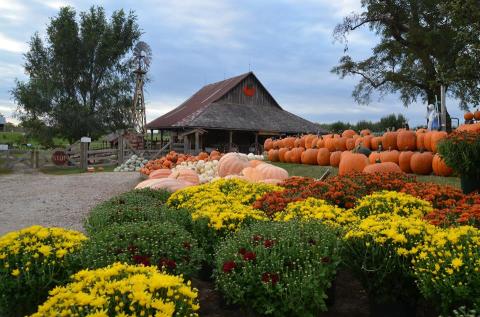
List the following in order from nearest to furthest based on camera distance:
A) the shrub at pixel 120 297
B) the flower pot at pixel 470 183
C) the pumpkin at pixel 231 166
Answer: the shrub at pixel 120 297
the flower pot at pixel 470 183
the pumpkin at pixel 231 166

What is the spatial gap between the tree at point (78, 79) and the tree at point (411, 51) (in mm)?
20626

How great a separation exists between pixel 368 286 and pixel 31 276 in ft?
10.2

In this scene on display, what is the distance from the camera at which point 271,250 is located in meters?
3.93

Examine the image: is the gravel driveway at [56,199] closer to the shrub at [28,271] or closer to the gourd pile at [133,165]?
the gourd pile at [133,165]

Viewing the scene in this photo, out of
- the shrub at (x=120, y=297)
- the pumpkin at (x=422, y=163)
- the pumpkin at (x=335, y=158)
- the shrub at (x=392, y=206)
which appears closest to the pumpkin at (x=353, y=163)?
the pumpkin at (x=422, y=163)

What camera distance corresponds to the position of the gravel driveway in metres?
9.93

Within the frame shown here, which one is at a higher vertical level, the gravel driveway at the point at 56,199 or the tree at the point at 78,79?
the tree at the point at 78,79

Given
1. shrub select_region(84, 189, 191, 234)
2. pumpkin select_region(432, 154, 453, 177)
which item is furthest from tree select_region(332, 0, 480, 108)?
shrub select_region(84, 189, 191, 234)

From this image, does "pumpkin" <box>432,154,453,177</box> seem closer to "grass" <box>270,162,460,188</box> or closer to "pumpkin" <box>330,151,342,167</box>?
"grass" <box>270,162,460,188</box>

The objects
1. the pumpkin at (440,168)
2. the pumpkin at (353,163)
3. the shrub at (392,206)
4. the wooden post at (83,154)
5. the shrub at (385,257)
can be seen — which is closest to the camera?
the shrub at (385,257)

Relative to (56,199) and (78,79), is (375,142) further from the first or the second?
(78,79)

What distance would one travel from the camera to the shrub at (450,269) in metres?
3.37

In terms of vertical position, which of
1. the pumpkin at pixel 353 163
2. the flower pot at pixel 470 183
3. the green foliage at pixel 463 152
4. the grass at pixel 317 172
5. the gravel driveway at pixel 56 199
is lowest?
the gravel driveway at pixel 56 199

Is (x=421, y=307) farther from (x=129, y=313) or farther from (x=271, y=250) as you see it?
(x=129, y=313)
